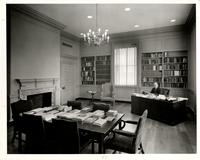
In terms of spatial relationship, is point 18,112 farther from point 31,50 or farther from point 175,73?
point 175,73

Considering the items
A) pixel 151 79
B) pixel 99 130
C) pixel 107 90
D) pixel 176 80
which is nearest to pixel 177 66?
pixel 176 80

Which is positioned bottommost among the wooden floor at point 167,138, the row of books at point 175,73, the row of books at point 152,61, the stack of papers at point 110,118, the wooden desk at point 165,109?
the wooden floor at point 167,138

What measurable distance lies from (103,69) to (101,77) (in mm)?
402

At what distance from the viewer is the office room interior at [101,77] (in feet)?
6.15

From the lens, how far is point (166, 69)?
5453 mm

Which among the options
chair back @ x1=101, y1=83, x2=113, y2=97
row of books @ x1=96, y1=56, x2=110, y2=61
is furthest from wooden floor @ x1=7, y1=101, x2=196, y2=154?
row of books @ x1=96, y1=56, x2=110, y2=61

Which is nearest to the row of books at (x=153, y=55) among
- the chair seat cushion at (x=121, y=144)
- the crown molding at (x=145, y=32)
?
the crown molding at (x=145, y=32)

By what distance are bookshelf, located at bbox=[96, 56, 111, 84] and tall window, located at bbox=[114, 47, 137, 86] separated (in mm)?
384

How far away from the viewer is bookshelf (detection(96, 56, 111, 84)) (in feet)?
21.6

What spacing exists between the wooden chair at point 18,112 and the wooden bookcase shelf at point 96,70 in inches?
168

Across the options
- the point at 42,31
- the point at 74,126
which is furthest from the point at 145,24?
the point at 74,126

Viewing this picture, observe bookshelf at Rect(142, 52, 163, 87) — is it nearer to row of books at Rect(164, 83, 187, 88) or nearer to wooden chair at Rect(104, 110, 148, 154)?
row of books at Rect(164, 83, 187, 88)

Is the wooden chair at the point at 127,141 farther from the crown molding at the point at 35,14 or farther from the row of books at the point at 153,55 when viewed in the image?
the row of books at the point at 153,55
